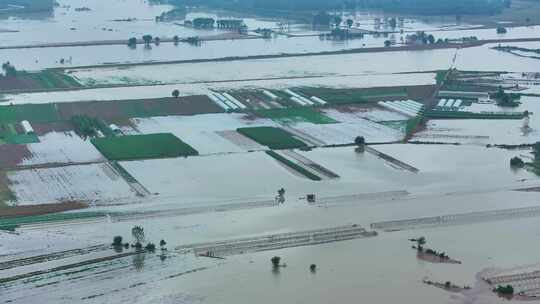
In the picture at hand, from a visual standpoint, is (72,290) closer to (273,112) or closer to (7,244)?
(7,244)

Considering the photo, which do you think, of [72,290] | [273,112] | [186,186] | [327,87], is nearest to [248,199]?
[186,186]

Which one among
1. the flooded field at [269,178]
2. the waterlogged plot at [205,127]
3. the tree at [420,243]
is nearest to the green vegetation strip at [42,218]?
the flooded field at [269,178]

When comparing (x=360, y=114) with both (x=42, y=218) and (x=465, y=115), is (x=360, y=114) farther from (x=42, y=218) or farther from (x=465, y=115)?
(x=42, y=218)

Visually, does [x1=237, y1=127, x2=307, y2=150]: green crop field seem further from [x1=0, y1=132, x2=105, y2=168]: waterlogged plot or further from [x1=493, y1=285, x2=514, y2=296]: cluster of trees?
[x1=493, y1=285, x2=514, y2=296]: cluster of trees

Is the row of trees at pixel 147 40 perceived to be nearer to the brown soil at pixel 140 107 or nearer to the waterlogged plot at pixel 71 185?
the brown soil at pixel 140 107

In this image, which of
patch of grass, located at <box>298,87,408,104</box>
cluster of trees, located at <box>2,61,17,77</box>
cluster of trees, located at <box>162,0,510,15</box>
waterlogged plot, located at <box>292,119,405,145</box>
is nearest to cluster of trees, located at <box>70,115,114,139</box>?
waterlogged plot, located at <box>292,119,405,145</box>

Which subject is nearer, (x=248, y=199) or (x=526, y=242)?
(x=526, y=242)

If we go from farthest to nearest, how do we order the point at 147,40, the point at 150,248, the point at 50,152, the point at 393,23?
the point at 393,23 < the point at 147,40 < the point at 50,152 < the point at 150,248

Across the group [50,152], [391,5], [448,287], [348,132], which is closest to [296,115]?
[348,132]
